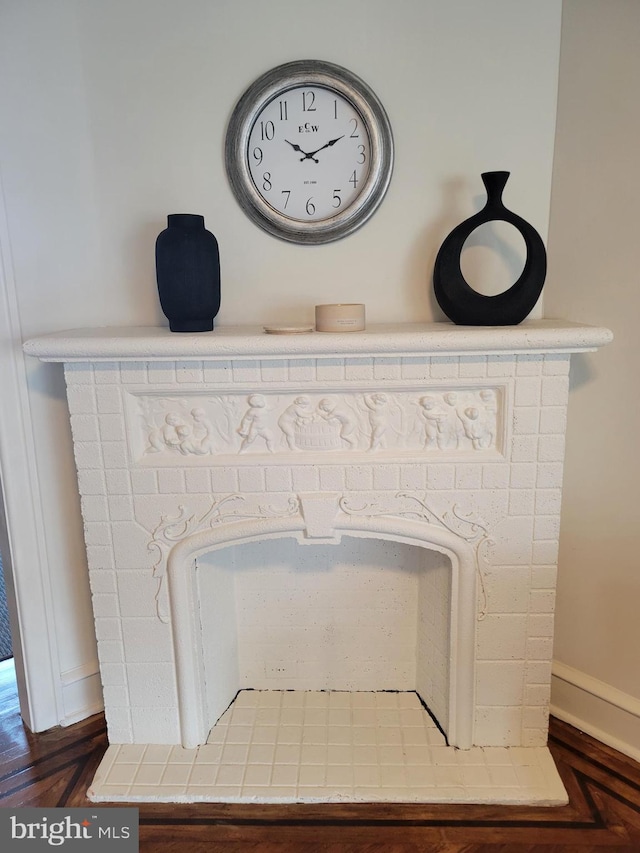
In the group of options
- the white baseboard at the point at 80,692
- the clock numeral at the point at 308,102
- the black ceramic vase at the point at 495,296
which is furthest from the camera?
the white baseboard at the point at 80,692

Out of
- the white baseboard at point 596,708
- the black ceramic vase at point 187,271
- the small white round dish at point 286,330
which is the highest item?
the black ceramic vase at point 187,271

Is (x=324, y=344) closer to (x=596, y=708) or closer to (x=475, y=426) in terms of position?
(x=475, y=426)

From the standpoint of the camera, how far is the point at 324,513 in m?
1.67

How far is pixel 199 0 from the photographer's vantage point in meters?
1.68

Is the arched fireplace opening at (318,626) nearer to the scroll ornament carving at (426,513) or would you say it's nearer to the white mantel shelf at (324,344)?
the scroll ornament carving at (426,513)

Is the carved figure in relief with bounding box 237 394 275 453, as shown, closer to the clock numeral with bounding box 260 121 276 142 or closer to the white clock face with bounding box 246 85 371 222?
the white clock face with bounding box 246 85 371 222

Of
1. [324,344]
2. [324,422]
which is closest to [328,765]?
[324,422]

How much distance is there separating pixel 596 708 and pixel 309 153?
182cm

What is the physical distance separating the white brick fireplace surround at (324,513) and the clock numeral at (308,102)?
63 cm

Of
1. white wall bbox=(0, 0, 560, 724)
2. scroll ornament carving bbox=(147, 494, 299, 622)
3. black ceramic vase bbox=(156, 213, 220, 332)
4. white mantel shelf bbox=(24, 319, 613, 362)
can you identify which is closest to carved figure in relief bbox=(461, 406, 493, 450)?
white mantel shelf bbox=(24, 319, 613, 362)

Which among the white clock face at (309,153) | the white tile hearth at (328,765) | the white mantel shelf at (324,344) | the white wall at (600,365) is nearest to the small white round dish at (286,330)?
the white mantel shelf at (324,344)

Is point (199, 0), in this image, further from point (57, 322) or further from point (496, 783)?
point (496, 783)

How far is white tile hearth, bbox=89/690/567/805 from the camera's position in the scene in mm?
1662

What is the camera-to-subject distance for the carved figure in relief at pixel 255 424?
162 cm
